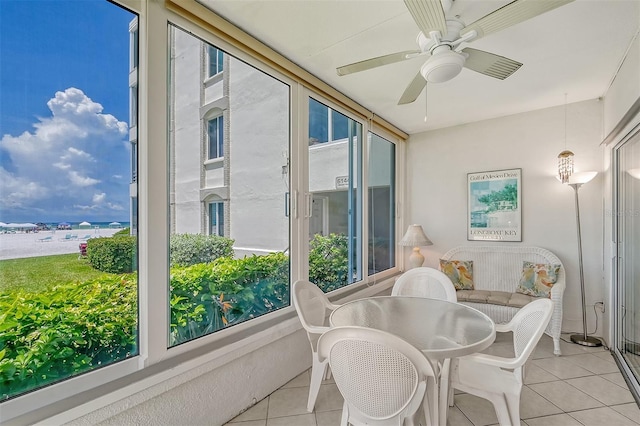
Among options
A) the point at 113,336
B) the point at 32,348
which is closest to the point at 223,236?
the point at 113,336

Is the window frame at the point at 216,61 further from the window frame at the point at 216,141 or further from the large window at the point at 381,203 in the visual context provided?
the large window at the point at 381,203

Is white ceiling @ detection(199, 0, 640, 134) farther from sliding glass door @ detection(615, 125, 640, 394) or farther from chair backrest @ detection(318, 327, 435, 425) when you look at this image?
chair backrest @ detection(318, 327, 435, 425)

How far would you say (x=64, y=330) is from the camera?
136 centimetres

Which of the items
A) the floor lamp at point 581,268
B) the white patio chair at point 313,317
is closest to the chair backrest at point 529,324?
the white patio chair at point 313,317

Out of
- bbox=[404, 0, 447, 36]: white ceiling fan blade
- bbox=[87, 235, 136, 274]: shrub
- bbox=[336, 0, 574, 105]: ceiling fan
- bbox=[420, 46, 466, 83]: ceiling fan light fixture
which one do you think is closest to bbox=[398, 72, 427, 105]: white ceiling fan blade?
bbox=[336, 0, 574, 105]: ceiling fan

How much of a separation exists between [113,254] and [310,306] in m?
1.30

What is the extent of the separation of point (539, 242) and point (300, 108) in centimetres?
314

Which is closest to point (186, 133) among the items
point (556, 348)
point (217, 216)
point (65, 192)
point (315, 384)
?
point (217, 216)

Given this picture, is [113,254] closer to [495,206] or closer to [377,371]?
[377,371]

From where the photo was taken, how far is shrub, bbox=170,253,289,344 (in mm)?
1835

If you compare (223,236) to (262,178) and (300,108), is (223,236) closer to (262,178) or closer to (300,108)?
(262,178)

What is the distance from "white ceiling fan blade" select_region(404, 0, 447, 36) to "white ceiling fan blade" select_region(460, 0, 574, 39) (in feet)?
0.51

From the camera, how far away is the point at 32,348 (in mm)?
1275

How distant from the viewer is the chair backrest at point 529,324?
1.49 metres
